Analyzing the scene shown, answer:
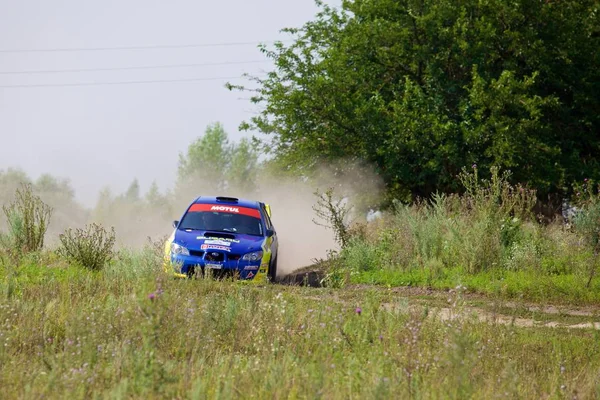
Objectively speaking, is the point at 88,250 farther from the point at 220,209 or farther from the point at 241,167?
the point at 241,167

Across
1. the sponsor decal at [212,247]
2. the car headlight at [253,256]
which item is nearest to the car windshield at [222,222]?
the car headlight at [253,256]

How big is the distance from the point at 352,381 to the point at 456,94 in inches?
1096

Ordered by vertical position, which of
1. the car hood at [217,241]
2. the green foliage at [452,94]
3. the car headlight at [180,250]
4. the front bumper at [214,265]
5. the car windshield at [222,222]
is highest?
the green foliage at [452,94]

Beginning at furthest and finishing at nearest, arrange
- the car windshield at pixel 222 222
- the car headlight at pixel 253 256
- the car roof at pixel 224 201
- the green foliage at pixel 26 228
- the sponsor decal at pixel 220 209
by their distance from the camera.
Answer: the green foliage at pixel 26 228
the car roof at pixel 224 201
the sponsor decal at pixel 220 209
the car windshield at pixel 222 222
the car headlight at pixel 253 256

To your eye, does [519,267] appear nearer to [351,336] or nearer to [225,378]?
[351,336]

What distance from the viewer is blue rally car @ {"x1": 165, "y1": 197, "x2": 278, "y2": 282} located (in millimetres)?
18234

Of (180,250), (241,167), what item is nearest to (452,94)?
(180,250)

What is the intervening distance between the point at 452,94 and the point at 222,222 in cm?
1696

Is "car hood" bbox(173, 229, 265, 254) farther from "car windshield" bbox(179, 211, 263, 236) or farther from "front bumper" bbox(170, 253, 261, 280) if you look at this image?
"car windshield" bbox(179, 211, 263, 236)

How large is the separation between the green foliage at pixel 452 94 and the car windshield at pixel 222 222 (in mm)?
13801

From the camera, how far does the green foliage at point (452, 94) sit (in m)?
32.5

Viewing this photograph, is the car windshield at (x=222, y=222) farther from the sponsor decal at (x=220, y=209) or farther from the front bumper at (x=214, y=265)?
the front bumper at (x=214, y=265)

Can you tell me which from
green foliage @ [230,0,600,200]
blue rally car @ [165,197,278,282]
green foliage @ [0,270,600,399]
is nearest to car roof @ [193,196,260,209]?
blue rally car @ [165,197,278,282]

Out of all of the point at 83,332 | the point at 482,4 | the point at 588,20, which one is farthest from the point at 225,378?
the point at 588,20
